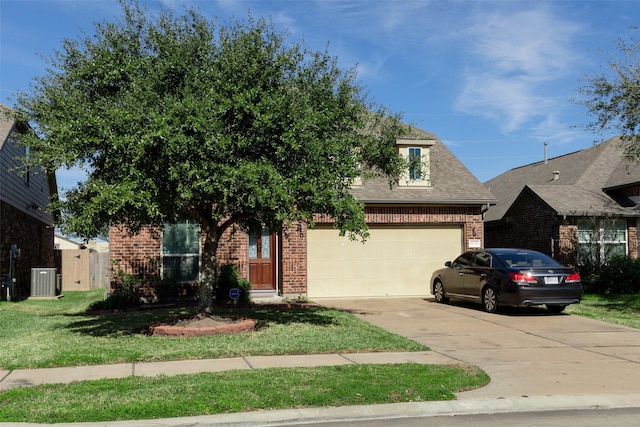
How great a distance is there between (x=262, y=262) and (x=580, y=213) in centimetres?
1071

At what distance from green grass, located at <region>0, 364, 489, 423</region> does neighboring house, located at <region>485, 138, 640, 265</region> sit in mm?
14114

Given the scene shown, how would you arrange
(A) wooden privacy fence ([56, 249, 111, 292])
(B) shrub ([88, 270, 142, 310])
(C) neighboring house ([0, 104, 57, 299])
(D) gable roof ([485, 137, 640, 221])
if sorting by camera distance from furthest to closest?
(A) wooden privacy fence ([56, 249, 111, 292]) → (D) gable roof ([485, 137, 640, 221]) → (C) neighboring house ([0, 104, 57, 299]) → (B) shrub ([88, 270, 142, 310])

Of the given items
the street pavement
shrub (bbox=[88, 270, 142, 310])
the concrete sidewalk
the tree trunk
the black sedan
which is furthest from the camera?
shrub (bbox=[88, 270, 142, 310])

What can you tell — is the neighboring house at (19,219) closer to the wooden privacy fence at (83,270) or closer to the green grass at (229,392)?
the wooden privacy fence at (83,270)

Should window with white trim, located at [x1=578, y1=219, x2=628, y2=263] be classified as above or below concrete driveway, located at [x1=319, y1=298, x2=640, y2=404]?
above

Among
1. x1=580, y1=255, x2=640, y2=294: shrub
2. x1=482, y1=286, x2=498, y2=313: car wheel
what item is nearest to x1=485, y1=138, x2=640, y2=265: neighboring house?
x1=580, y1=255, x2=640, y2=294: shrub

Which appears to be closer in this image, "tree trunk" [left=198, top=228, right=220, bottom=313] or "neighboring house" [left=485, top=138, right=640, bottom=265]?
"tree trunk" [left=198, top=228, right=220, bottom=313]

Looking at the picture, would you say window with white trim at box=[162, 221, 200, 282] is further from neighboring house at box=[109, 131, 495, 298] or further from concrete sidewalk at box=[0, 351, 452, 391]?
concrete sidewalk at box=[0, 351, 452, 391]

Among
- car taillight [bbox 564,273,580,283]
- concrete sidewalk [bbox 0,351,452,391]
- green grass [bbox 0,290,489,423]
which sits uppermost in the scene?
car taillight [bbox 564,273,580,283]

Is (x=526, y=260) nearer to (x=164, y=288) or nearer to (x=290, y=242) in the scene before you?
(x=290, y=242)

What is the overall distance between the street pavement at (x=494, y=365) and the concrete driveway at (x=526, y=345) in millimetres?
15

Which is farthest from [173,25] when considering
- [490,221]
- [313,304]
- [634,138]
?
[490,221]

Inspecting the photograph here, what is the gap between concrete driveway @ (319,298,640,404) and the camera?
7.38 m

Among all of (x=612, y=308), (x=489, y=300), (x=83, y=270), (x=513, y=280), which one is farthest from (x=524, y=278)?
(x=83, y=270)
